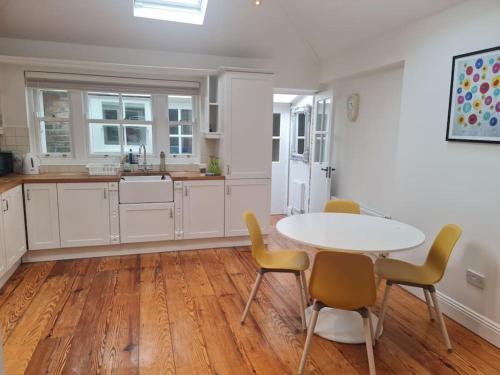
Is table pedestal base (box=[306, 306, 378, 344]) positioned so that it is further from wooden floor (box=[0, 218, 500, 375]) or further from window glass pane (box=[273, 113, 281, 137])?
window glass pane (box=[273, 113, 281, 137])

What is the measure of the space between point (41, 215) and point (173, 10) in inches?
102

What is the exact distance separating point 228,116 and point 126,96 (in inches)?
52.8

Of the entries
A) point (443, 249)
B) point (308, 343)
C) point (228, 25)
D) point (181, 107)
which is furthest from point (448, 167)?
point (181, 107)

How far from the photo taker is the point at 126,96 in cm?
432

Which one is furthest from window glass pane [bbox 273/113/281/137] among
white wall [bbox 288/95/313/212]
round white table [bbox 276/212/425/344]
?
round white table [bbox 276/212/425/344]

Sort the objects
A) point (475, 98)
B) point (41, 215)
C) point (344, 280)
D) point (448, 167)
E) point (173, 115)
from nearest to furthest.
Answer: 1. point (344, 280)
2. point (475, 98)
3. point (448, 167)
4. point (41, 215)
5. point (173, 115)

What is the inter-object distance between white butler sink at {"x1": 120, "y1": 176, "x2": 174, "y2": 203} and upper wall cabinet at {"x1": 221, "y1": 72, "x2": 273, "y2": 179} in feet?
2.33

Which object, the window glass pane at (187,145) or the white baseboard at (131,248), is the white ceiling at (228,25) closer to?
the window glass pane at (187,145)

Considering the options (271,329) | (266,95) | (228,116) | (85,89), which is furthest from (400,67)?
(85,89)

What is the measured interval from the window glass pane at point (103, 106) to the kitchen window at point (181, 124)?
646mm

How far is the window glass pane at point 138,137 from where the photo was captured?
14.5 ft

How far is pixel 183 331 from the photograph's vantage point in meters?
2.47

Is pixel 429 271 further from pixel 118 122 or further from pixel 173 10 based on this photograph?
pixel 118 122

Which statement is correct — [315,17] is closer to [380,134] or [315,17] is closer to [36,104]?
[380,134]
